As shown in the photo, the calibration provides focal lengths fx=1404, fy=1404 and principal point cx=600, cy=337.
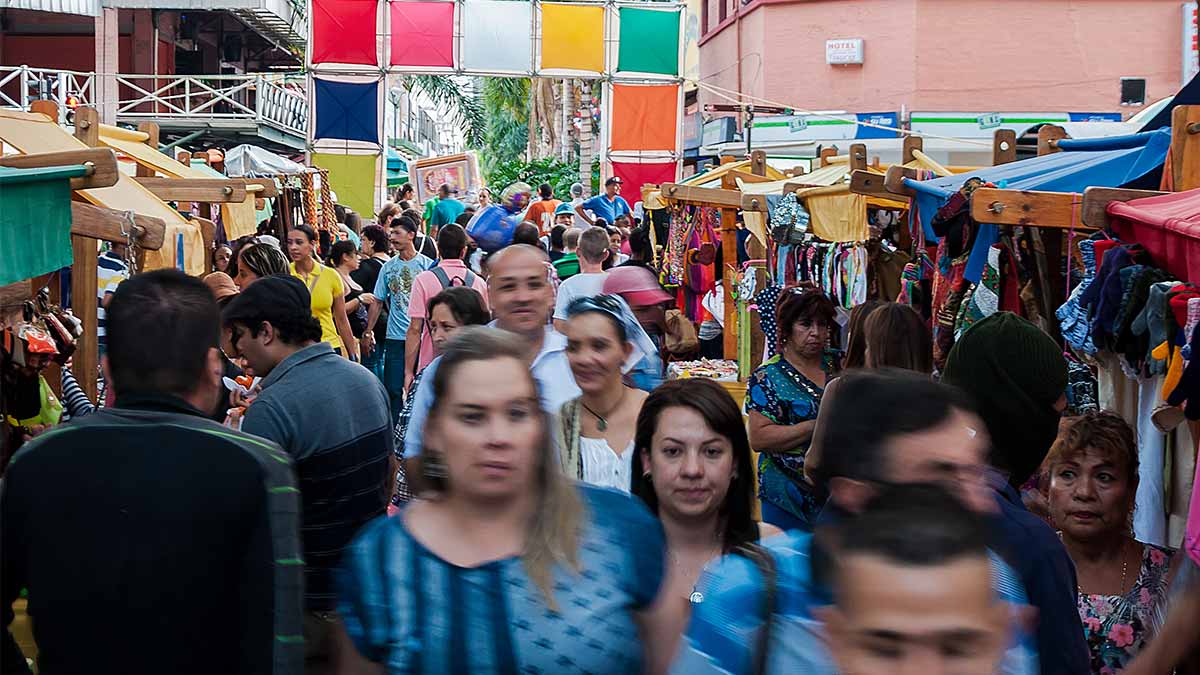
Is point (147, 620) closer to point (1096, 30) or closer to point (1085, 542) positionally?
point (1085, 542)

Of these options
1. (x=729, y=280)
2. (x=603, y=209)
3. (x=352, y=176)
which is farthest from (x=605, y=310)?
(x=352, y=176)

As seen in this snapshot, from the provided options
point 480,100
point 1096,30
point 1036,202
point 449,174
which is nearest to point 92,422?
point 1036,202

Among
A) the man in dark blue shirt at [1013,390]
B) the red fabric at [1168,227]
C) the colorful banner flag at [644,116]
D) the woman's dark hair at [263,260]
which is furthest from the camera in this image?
the colorful banner flag at [644,116]

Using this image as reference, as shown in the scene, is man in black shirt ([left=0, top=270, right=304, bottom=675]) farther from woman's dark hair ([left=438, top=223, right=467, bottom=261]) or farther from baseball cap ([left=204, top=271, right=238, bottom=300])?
woman's dark hair ([left=438, top=223, right=467, bottom=261])

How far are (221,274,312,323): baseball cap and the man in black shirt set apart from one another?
5.79 ft

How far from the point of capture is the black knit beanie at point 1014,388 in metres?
3.10

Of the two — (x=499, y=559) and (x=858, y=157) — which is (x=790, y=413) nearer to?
(x=499, y=559)

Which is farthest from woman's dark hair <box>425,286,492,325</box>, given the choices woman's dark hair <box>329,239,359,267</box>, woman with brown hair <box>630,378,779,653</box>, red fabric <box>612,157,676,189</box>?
red fabric <box>612,157,676,189</box>

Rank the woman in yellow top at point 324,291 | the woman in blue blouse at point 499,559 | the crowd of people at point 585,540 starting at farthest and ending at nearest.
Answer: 1. the woman in yellow top at point 324,291
2. the woman in blue blouse at point 499,559
3. the crowd of people at point 585,540

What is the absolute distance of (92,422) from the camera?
2977 mm

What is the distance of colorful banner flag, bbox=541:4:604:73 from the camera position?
23016 mm

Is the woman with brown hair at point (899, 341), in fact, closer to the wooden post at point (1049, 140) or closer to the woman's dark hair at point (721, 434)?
the woman's dark hair at point (721, 434)

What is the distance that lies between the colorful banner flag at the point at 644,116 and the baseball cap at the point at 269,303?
18866 millimetres

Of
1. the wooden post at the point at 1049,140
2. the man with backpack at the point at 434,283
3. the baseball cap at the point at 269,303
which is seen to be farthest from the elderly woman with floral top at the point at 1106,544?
the man with backpack at the point at 434,283
